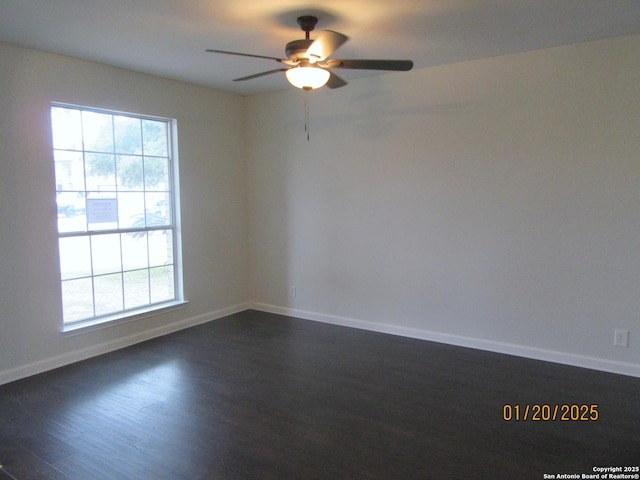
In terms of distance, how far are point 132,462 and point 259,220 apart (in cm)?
328

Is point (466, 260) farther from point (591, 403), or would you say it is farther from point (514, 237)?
point (591, 403)

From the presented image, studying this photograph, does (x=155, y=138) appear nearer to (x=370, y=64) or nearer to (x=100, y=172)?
(x=100, y=172)

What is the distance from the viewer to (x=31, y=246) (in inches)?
133

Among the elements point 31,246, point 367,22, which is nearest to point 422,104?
point 367,22

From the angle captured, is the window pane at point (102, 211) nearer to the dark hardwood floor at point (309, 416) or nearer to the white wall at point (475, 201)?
the dark hardwood floor at point (309, 416)

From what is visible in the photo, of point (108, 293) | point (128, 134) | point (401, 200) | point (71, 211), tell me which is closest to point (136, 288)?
point (108, 293)

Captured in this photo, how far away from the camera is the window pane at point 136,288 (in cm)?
413

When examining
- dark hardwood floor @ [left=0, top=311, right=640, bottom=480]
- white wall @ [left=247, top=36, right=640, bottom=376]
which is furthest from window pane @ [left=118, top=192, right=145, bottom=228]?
white wall @ [left=247, top=36, right=640, bottom=376]

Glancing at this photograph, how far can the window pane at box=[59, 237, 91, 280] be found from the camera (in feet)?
11.8

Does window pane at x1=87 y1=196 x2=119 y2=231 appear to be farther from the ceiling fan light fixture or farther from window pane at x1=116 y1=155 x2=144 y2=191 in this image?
the ceiling fan light fixture

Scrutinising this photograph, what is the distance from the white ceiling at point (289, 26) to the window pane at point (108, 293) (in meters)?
1.92

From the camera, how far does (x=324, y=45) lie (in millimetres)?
2504

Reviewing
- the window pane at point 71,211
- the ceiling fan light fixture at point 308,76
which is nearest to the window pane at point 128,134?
the window pane at point 71,211

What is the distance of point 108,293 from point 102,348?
0.49 meters
